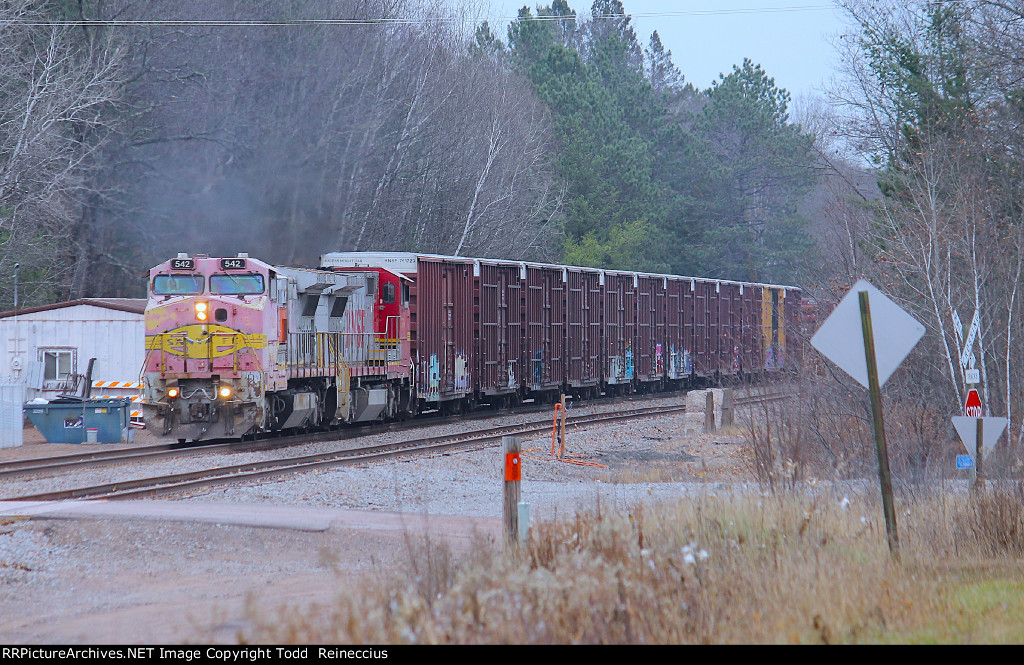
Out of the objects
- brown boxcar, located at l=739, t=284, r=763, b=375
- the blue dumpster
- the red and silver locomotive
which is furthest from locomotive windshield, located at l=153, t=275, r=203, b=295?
brown boxcar, located at l=739, t=284, r=763, b=375

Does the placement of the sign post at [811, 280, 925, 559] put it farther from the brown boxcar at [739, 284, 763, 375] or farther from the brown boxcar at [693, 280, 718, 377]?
the brown boxcar at [739, 284, 763, 375]

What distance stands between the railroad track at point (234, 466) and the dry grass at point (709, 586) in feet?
21.9

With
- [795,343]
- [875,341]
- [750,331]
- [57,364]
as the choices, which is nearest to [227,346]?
[57,364]

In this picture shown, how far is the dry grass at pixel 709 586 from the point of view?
19.6 feet

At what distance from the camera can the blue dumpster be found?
20.7 meters

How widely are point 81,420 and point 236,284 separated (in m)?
4.89

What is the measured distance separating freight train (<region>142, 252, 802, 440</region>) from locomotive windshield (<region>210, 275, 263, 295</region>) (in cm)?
3

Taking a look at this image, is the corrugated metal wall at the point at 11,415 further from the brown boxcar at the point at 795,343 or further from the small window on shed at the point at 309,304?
the brown boxcar at the point at 795,343

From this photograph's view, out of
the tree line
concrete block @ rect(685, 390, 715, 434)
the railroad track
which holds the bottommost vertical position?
the railroad track

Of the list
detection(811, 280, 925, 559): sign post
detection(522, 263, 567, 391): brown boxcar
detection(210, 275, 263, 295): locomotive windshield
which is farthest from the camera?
detection(522, 263, 567, 391): brown boxcar

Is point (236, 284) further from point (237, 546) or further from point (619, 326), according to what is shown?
point (619, 326)

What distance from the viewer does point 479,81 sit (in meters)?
50.1

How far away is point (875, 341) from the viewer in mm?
8445

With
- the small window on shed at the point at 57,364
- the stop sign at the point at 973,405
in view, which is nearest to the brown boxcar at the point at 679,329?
the small window on shed at the point at 57,364
